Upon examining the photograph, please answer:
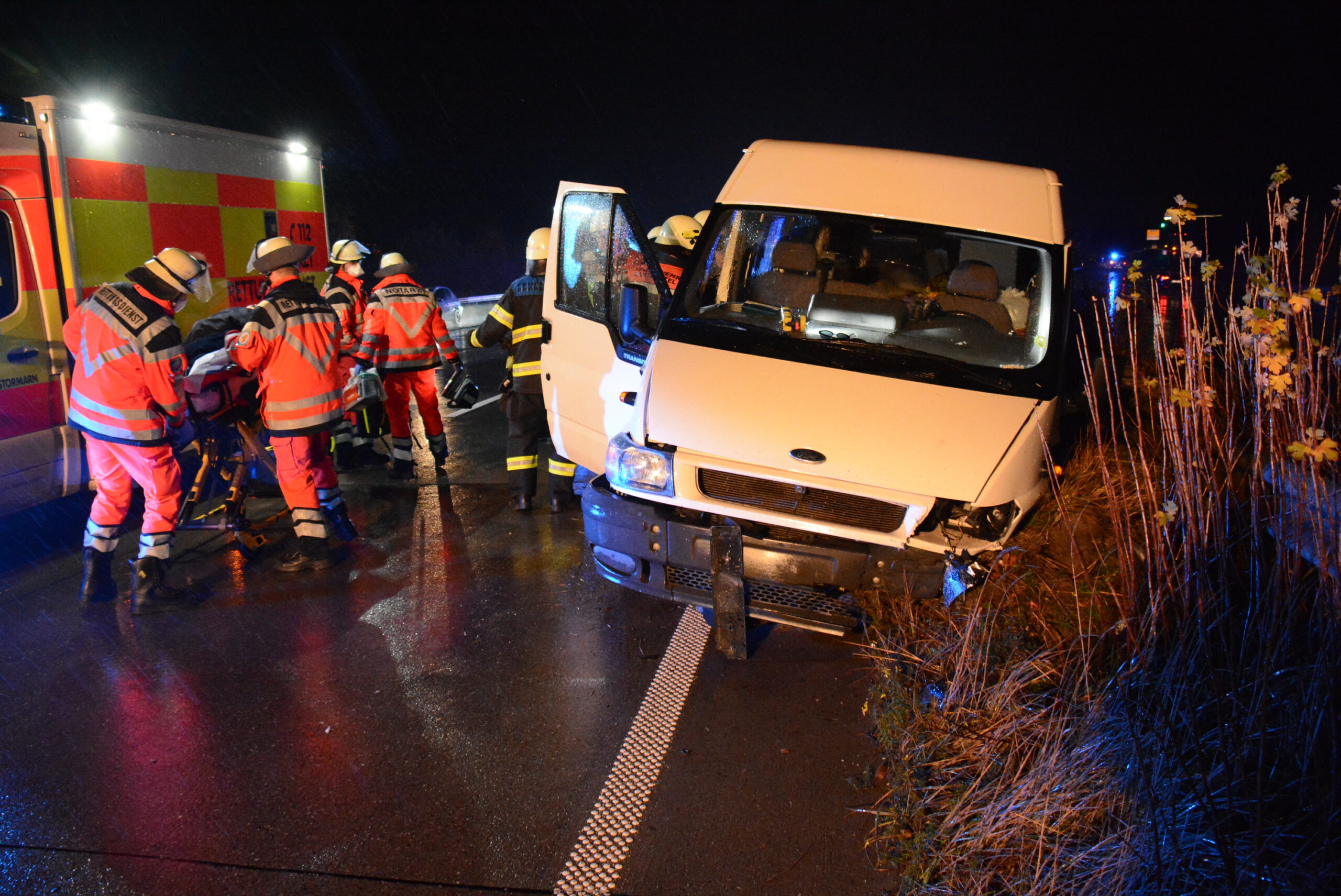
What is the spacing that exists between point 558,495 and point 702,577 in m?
2.61

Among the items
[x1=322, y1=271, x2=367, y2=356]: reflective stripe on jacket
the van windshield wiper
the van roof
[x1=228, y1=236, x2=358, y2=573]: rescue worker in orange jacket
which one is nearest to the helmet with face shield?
[x1=322, y1=271, x2=367, y2=356]: reflective stripe on jacket

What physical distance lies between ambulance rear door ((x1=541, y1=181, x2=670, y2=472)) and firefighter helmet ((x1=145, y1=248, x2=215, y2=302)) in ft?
6.24

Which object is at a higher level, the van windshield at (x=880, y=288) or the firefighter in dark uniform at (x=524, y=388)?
the van windshield at (x=880, y=288)

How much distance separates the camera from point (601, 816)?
2988 millimetres

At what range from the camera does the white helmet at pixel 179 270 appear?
446 cm

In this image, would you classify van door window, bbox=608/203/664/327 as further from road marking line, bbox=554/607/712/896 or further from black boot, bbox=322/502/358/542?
black boot, bbox=322/502/358/542

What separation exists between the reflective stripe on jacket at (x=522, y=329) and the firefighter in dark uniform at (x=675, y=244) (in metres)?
0.92

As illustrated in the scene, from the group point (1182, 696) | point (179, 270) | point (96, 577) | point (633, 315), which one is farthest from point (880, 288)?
point (96, 577)

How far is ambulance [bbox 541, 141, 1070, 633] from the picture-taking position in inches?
135

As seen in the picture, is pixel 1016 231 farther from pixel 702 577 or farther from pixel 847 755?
pixel 847 755

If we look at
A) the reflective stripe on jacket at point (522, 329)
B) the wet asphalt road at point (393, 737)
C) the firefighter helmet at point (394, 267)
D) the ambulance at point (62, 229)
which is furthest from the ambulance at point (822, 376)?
the ambulance at point (62, 229)

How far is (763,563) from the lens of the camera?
3.54 m

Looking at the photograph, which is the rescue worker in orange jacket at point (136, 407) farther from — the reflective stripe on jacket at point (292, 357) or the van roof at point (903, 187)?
the van roof at point (903, 187)

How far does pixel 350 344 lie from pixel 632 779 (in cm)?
531
